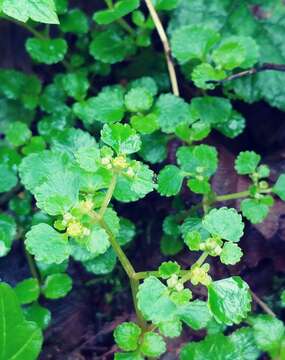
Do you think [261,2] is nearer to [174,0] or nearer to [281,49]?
[281,49]

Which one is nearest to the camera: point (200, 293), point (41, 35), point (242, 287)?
point (242, 287)

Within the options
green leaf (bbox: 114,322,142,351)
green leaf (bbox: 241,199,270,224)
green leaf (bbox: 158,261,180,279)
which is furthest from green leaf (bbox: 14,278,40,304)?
green leaf (bbox: 241,199,270,224)

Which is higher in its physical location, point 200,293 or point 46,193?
point 46,193

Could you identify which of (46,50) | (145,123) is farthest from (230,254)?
(46,50)

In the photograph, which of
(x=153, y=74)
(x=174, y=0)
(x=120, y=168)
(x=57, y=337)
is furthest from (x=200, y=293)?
(x=174, y=0)

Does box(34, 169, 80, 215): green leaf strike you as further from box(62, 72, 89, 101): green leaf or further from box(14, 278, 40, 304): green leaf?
box(62, 72, 89, 101): green leaf
